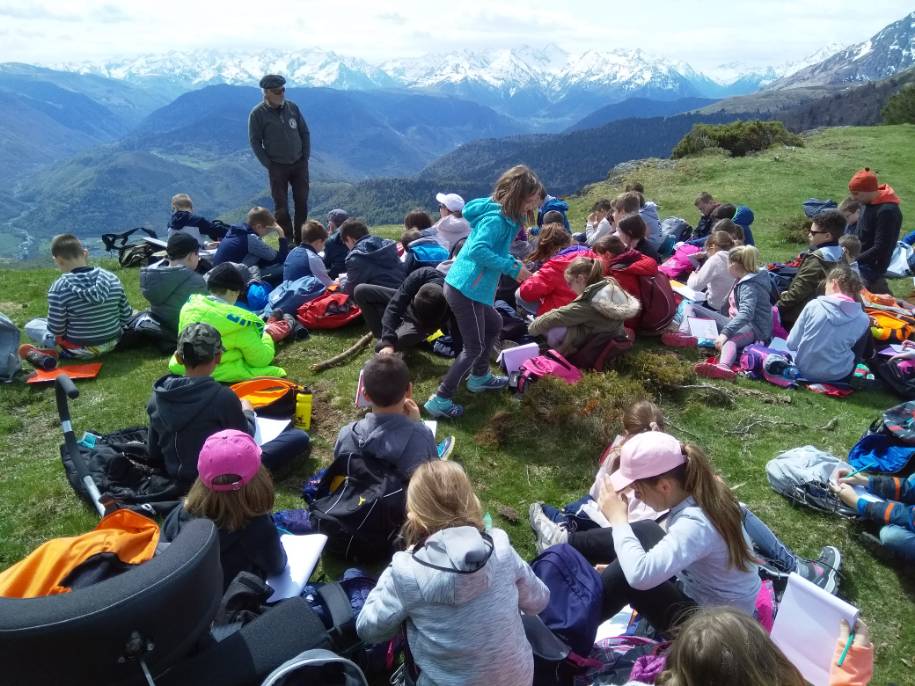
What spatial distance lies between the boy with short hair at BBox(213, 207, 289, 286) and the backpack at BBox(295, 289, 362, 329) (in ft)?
6.49

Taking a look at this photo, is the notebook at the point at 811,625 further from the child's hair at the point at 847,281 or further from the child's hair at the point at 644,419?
the child's hair at the point at 847,281

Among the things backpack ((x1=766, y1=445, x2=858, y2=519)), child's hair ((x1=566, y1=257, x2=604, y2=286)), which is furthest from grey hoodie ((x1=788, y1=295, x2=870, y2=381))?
child's hair ((x1=566, y1=257, x2=604, y2=286))

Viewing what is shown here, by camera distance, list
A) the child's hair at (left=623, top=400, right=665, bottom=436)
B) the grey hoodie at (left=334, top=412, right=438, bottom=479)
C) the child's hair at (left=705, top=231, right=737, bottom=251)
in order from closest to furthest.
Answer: the grey hoodie at (left=334, top=412, right=438, bottom=479), the child's hair at (left=623, top=400, right=665, bottom=436), the child's hair at (left=705, top=231, right=737, bottom=251)

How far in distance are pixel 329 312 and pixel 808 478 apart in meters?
6.94

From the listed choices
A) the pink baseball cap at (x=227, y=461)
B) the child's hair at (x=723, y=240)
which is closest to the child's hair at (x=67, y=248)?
the pink baseball cap at (x=227, y=461)

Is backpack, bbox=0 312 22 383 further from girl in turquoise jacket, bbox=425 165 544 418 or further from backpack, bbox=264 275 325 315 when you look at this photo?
girl in turquoise jacket, bbox=425 165 544 418

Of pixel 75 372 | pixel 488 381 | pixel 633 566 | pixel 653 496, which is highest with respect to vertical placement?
pixel 653 496

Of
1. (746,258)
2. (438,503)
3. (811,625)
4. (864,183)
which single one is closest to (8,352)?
(438,503)

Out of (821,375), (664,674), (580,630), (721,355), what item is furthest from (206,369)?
(821,375)

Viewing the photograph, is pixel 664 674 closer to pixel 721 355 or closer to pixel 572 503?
pixel 572 503

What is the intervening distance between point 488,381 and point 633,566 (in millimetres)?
3943

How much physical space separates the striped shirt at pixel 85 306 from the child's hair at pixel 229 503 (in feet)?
18.6

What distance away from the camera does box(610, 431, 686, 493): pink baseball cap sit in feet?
12.3

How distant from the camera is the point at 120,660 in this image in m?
2.30
